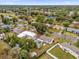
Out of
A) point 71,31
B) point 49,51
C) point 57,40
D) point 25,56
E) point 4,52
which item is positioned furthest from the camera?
point 71,31

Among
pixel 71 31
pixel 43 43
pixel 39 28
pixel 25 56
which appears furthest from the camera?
pixel 71 31

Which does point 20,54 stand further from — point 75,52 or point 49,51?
point 75,52

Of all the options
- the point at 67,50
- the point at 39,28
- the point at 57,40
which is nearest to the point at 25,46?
the point at 67,50

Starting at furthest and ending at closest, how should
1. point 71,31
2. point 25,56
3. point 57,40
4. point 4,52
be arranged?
point 71,31 < point 57,40 < point 4,52 < point 25,56

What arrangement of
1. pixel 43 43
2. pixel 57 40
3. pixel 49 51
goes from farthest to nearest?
pixel 57 40 < pixel 43 43 < pixel 49 51

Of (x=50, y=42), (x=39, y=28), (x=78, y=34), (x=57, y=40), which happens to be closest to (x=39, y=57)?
(x=50, y=42)

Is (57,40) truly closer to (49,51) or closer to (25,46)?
(49,51)

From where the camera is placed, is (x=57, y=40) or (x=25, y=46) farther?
(x=57, y=40)

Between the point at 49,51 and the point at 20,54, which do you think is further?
the point at 49,51

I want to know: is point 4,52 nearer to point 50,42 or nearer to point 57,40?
point 50,42
